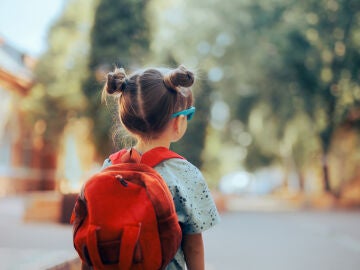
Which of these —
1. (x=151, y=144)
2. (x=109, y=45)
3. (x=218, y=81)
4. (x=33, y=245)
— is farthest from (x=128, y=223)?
(x=218, y=81)

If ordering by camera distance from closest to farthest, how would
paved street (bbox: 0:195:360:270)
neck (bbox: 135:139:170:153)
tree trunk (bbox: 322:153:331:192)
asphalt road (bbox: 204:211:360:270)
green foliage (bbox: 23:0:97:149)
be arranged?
neck (bbox: 135:139:170:153)
paved street (bbox: 0:195:360:270)
asphalt road (bbox: 204:211:360:270)
green foliage (bbox: 23:0:97:149)
tree trunk (bbox: 322:153:331:192)

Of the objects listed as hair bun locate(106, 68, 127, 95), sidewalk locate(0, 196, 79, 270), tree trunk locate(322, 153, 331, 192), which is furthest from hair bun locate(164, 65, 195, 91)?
tree trunk locate(322, 153, 331, 192)

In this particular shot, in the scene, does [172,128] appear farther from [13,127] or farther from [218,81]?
[13,127]

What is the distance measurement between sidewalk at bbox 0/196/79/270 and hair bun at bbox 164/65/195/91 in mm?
2145

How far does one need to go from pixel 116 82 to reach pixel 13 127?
25.6m

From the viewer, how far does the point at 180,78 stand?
6.73 ft

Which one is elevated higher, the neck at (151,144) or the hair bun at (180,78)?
the hair bun at (180,78)

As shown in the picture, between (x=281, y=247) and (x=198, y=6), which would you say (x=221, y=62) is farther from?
(x=281, y=247)

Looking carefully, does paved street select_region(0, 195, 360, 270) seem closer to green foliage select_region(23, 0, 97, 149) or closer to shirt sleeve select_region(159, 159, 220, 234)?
shirt sleeve select_region(159, 159, 220, 234)

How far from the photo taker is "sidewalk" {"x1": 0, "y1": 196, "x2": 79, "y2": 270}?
13.0 feet

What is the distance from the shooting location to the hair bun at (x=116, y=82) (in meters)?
2.15

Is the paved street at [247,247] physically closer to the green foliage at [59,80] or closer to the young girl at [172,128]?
the young girl at [172,128]

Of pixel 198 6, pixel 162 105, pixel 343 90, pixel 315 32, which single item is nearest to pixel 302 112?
pixel 343 90

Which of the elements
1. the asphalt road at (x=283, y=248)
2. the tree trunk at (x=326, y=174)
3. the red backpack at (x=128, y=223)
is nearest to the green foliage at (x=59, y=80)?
the tree trunk at (x=326, y=174)
